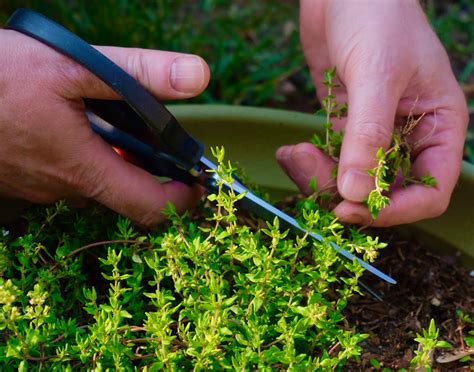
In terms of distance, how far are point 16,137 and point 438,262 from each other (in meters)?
1.04

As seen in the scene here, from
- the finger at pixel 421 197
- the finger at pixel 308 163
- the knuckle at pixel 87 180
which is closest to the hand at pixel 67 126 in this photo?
the knuckle at pixel 87 180

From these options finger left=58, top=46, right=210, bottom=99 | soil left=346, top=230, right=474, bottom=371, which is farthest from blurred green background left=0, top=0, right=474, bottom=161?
finger left=58, top=46, right=210, bottom=99

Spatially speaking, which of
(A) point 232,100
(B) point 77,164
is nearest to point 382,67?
(B) point 77,164

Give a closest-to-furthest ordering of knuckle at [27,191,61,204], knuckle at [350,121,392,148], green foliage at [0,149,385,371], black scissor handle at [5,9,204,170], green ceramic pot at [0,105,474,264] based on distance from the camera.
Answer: green foliage at [0,149,385,371], black scissor handle at [5,9,204,170], knuckle at [350,121,392,148], knuckle at [27,191,61,204], green ceramic pot at [0,105,474,264]

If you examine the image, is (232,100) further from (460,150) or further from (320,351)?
(320,351)

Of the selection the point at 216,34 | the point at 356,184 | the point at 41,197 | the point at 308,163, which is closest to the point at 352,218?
the point at 356,184

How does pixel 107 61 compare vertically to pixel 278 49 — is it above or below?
above

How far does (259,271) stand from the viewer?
121cm

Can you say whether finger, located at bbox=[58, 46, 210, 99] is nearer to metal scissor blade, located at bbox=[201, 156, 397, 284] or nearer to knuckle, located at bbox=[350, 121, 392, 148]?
metal scissor blade, located at bbox=[201, 156, 397, 284]

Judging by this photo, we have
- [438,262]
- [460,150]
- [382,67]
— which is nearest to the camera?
[382,67]

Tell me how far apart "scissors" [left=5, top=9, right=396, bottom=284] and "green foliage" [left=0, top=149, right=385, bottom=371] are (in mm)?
80

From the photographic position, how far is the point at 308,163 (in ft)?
5.17

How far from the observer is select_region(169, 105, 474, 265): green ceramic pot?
1.74 m

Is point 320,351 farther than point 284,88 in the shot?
No
